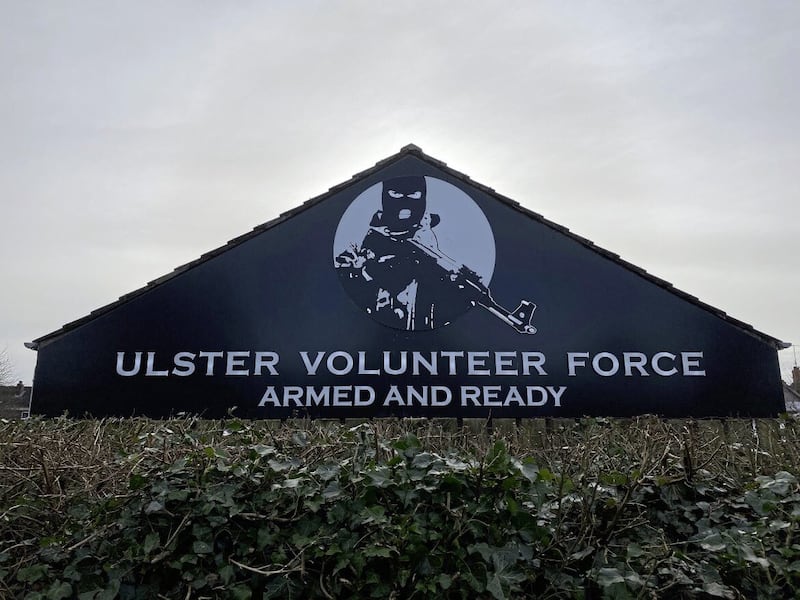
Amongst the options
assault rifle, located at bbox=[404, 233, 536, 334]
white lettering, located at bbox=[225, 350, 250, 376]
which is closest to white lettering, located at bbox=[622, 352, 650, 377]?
assault rifle, located at bbox=[404, 233, 536, 334]

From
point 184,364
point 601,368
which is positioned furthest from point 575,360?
point 184,364

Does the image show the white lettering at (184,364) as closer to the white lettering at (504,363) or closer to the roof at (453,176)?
the roof at (453,176)

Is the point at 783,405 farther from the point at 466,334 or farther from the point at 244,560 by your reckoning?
the point at 244,560

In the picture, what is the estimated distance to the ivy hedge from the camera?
10.3 feet

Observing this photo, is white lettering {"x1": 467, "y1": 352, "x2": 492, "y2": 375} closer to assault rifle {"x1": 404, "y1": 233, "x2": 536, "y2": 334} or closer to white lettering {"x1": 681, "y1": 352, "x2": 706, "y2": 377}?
assault rifle {"x1": 404, "y1": 233, "x2": 536, "y2": 334}

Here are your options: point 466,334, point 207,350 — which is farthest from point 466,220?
point 207,350

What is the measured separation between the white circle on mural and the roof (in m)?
0.27

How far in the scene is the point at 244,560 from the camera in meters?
3.27

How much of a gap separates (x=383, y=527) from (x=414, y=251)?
784cm

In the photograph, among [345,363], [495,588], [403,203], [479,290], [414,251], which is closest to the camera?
[495,588]

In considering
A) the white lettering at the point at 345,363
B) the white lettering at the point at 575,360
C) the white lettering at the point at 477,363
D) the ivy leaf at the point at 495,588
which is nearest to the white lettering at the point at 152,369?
the white lettering at the point at 345,363

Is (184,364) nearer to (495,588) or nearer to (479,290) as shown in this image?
(479,290)

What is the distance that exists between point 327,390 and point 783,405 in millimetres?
6392

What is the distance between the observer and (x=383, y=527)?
10.4ft
